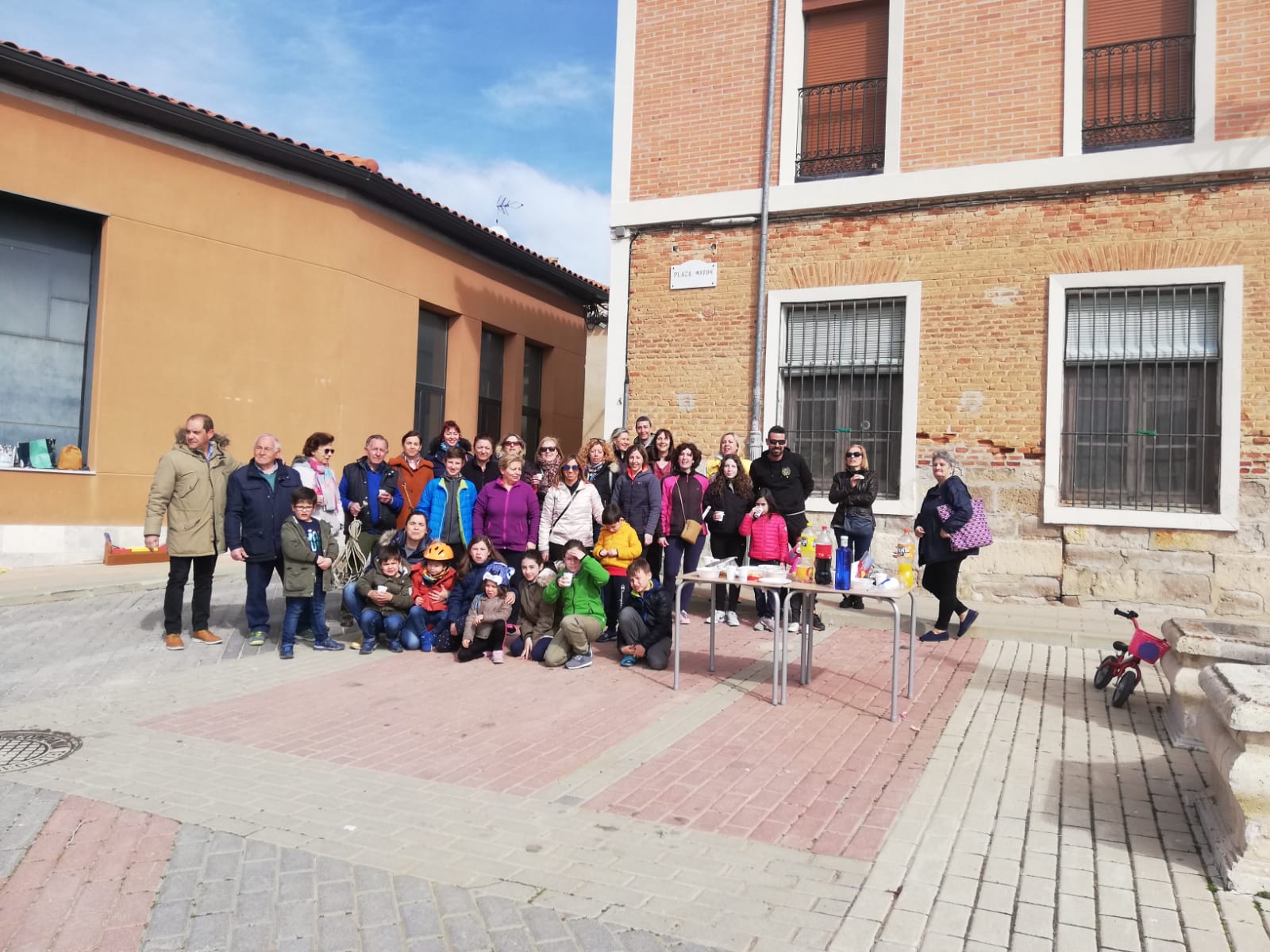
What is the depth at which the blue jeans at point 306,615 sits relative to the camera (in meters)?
7.71

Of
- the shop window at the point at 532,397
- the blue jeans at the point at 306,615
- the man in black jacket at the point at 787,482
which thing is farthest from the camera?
the shop window at the point at 532,397

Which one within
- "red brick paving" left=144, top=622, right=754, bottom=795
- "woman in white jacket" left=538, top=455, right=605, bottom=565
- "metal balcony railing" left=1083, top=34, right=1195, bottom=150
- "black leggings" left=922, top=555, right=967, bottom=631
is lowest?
"red brick paving" left=144, top=622, right=754, bottom=795

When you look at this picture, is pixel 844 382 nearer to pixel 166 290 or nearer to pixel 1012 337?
pixel 1012 337

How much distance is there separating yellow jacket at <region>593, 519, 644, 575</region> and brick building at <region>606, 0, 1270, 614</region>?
373 cm

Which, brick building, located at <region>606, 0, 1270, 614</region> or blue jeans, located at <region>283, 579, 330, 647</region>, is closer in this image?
blue jeans, located at <region>283, 579, 330, 647</region>

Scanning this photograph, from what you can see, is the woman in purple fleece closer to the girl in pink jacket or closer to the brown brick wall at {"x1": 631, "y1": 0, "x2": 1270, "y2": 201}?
the girl in pink jacket

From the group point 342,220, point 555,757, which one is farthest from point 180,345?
point 555,757

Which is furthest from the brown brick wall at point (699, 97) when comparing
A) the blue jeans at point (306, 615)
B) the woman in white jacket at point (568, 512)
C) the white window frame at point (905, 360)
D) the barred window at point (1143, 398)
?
the blue jeans at point (306, 615)

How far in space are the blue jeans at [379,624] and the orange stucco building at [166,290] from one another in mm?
6005

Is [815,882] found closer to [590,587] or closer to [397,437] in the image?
[590,587]

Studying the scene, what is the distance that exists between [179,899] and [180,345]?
10.6 meters

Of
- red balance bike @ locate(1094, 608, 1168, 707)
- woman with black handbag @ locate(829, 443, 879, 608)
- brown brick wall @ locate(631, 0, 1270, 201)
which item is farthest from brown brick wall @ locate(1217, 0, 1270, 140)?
red balance bike @ locate(1094, 608, 1168, 707)

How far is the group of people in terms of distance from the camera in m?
7.71

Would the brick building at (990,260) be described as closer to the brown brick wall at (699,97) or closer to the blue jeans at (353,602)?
the brown brick wall at (699,97)
